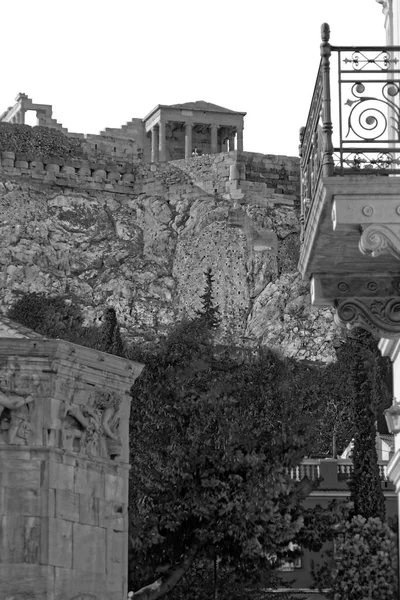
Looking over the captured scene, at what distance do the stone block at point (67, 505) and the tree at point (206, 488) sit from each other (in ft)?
29.4

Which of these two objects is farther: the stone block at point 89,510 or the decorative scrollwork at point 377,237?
the stone block at point 89,510

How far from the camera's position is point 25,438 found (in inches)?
777

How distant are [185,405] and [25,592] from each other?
13654 millimetres

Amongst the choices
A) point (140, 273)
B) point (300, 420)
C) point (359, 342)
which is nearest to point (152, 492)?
point (300, 420)

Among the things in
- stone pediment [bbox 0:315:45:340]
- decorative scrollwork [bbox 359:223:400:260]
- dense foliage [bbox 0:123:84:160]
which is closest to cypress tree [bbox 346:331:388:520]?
stone pediment [bbox 0:315:45:340]

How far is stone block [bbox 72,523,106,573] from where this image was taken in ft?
64.8

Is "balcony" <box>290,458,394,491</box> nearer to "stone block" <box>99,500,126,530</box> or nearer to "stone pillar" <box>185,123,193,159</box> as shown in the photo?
"stone block" <box>99,500,126,530</box>

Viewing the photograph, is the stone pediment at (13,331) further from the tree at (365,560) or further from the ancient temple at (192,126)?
the ancient temple at (192,126)

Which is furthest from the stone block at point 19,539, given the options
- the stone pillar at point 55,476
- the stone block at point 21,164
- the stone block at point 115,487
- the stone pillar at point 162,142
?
the stone pillar at point 162,142

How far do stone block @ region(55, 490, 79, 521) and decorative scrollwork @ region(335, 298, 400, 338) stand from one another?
8.78 m

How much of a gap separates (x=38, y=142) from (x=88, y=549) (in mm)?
59159

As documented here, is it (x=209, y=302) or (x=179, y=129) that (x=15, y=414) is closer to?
(x=209, y=302)

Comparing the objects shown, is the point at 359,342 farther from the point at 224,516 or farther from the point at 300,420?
the point at 224,516

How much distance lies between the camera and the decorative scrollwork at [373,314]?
11398mm
